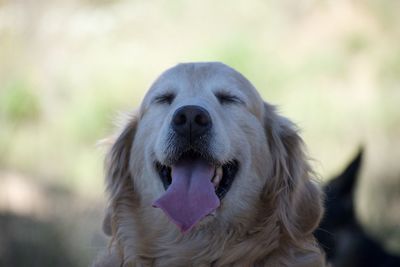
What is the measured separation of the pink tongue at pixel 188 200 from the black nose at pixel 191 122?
0.74ft

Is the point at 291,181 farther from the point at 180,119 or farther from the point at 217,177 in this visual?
the point at 180,119

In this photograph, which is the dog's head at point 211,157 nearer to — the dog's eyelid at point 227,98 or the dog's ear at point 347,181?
the dog's eyelid at point 227,98

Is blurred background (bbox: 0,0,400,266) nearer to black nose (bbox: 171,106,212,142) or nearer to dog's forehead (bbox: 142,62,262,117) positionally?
dog's forehead (bbox: 142,62,262,117)

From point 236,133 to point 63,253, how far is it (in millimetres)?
4584

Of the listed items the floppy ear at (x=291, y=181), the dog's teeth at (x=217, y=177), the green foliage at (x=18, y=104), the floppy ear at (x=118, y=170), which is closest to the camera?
the dog's teeth at (x=217, y=177)

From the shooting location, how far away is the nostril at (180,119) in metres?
4.26

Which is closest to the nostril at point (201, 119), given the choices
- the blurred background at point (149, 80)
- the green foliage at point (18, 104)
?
Result: the blurred background at point (149, 80)

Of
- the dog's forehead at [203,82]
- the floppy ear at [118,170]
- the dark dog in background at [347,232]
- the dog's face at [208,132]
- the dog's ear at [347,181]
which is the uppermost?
the dog's forehead at [203,82]

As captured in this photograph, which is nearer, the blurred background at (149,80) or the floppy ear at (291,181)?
the floppy ear at (291,181)

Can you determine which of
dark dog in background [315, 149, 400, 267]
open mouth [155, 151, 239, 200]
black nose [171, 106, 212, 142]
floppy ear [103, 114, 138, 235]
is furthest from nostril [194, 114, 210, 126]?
dark dog in background [315, 149, 400, 267]

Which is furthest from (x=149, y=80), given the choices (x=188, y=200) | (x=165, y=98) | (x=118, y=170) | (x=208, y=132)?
(x=188, y=200)

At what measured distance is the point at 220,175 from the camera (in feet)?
14.9

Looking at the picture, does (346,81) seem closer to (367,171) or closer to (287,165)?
(367,171)

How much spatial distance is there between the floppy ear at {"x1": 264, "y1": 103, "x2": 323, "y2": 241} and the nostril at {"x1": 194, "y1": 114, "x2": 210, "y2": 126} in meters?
0.65
